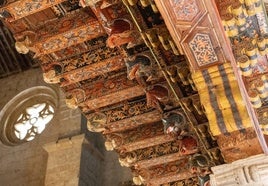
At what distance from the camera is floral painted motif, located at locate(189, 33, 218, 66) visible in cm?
470

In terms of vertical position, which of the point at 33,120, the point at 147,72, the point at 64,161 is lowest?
the point at 147,72

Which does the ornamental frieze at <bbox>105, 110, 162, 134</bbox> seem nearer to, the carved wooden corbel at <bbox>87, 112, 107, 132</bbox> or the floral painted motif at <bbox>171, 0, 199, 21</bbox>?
the carved wooden corbel at <bbox>87, 112, 107, 132</bbox>

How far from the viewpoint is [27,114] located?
44.1ft

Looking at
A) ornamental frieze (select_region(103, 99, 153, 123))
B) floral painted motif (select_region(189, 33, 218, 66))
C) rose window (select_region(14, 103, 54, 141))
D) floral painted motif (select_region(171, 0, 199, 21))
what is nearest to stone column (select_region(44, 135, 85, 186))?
rose window (select_region(14, 103, 54, 141))

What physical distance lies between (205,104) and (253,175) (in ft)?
3.97

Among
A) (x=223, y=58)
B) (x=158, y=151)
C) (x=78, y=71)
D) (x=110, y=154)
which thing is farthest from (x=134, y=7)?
(x=110, y=154)

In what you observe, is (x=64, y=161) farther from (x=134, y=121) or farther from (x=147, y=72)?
(x=147, y=72)

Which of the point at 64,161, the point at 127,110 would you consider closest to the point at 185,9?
the point at 127,110

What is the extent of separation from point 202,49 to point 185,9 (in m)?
0.54

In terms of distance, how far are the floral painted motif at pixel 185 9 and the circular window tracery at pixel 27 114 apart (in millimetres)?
8846

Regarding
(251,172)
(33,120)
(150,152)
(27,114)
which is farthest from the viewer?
(27,114)

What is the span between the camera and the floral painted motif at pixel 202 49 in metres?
4.70

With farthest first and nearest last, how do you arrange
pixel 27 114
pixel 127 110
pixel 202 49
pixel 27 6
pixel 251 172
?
pixel 27 114 → pixel 127 110 → pixel 251 172 → pixel 27 6 → pixel 202 49

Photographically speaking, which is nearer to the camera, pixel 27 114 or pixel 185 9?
pixel 185 9
